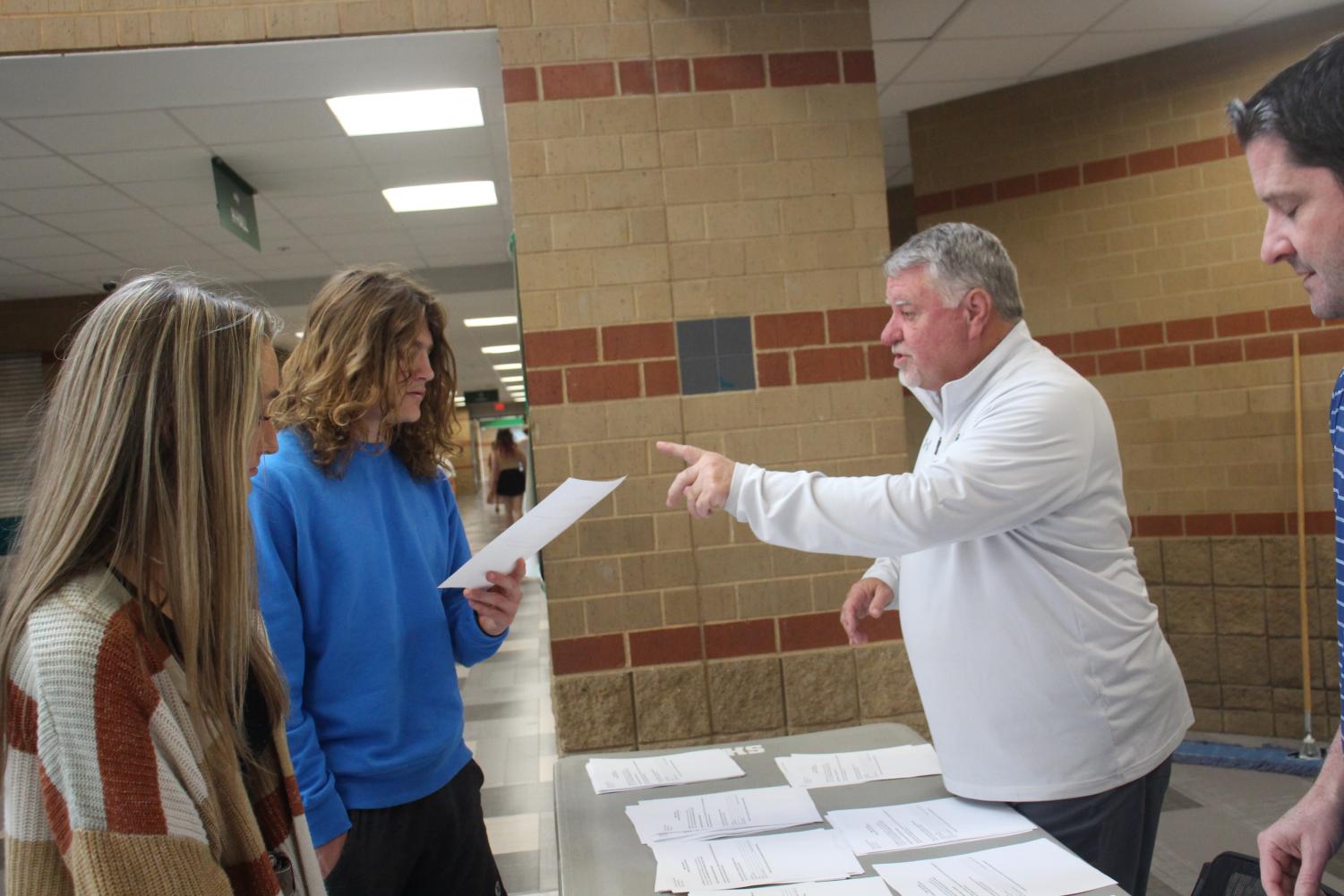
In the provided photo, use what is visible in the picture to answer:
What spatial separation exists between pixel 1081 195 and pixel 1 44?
15.3 feet

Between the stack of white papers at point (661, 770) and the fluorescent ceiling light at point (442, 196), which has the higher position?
the fluorescent ceiling light at point (442, 196)

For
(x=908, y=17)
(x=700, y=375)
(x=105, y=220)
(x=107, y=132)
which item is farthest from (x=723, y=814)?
(x=105, y=220)

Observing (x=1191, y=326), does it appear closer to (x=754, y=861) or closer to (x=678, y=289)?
(x=678, y=289)

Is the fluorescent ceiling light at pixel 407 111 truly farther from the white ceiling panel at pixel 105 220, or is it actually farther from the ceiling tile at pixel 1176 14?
the ceiling tile at pixel 1176 14

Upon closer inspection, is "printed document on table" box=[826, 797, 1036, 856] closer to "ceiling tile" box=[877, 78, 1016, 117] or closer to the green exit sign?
"ceiling tile" box=[877, 78, 1016, 117]

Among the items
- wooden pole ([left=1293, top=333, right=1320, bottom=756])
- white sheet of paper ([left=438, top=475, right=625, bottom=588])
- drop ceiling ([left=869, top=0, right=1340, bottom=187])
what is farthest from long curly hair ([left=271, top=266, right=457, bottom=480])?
wooden pole ([left=1293, top=333, right=1320, bottom=756])

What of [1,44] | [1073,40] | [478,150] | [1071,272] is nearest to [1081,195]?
[1071,272]

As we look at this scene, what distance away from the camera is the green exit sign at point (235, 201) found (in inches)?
213

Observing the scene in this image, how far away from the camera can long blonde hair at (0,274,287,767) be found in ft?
3.23

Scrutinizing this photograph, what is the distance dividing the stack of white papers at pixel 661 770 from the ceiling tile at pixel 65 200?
530 centimetres

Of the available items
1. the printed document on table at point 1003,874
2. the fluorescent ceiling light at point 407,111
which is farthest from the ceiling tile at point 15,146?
the printed document on table at point 1003,874

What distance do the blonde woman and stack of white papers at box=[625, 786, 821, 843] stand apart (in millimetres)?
680

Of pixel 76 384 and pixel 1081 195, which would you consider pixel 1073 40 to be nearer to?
pixel 1081 195

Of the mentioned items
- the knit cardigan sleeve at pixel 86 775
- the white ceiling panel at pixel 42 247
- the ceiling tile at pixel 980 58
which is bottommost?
the knit cardigan sleeve at pixel 86 775
